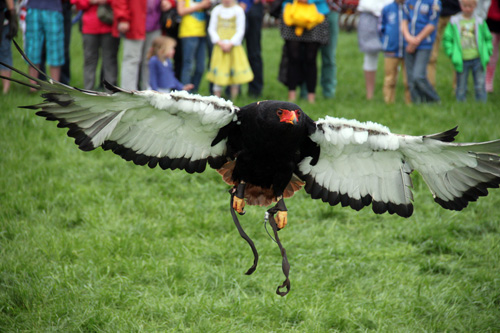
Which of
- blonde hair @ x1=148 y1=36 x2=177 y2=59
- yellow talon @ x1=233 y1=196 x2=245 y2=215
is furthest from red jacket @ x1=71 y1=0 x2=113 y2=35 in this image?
yellow talon @ x1=233 y1=196 x2=245 y2=215

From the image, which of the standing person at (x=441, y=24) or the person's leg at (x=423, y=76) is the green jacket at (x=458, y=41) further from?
the person's leg at (x=423, y=76)

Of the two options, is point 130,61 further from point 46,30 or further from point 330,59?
point 330,59

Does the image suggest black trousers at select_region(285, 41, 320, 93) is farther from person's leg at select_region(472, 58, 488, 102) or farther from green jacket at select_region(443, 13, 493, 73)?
person's leg at select_region(472, 58, 488, 102)

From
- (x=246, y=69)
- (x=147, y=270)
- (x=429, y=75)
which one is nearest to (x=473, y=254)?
(x=147, y=270)

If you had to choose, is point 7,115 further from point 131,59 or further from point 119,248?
point 119,248

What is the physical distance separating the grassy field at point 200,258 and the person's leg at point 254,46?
3044 millimetres

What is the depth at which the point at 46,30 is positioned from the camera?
26.9ft

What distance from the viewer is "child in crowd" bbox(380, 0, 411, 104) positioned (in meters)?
8.24

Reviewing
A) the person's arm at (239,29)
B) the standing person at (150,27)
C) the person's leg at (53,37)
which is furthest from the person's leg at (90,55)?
the person's arm at (239,29)

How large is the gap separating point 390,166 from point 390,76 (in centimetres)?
533

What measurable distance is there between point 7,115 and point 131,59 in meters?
1.70

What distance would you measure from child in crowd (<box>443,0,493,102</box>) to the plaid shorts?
560 cm

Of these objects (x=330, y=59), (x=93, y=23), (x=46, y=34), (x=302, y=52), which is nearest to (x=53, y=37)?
(x=46, y=34)

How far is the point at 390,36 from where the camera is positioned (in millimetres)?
8297
